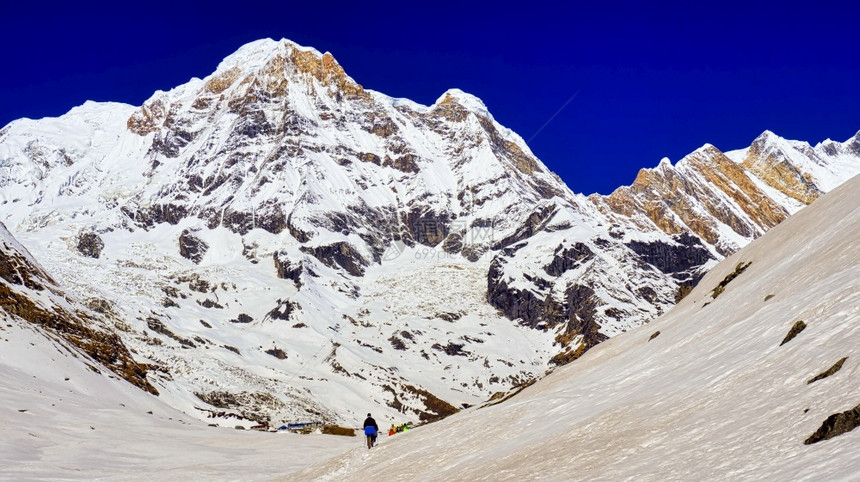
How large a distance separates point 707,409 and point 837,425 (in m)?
5.44

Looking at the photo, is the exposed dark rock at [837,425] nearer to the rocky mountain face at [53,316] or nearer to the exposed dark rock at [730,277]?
the exposed dark rock at [730,277]

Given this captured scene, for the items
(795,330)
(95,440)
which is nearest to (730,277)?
(795,330)

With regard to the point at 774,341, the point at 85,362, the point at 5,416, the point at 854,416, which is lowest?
the point at 854,416

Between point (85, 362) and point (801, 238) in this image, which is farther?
point (85, 362)

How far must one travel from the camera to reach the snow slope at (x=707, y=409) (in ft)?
57.2

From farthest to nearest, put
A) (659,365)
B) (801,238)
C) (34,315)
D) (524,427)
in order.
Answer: (34,315) < (801,238) < (659,365) < (524,427)

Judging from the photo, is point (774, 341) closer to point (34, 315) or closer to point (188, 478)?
point (188, 478)

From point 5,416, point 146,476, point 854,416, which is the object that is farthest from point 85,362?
point 854,416

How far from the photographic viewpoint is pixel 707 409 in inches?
850

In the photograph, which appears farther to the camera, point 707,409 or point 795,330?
point 795,330

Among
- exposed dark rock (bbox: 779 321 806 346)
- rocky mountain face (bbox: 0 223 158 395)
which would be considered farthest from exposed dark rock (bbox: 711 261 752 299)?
rocky mountain face (bbox: 0 223 158 395)

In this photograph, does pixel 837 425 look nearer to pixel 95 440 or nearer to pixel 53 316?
pixel 95 440

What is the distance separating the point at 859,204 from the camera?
41906mm

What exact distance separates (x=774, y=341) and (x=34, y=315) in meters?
119
